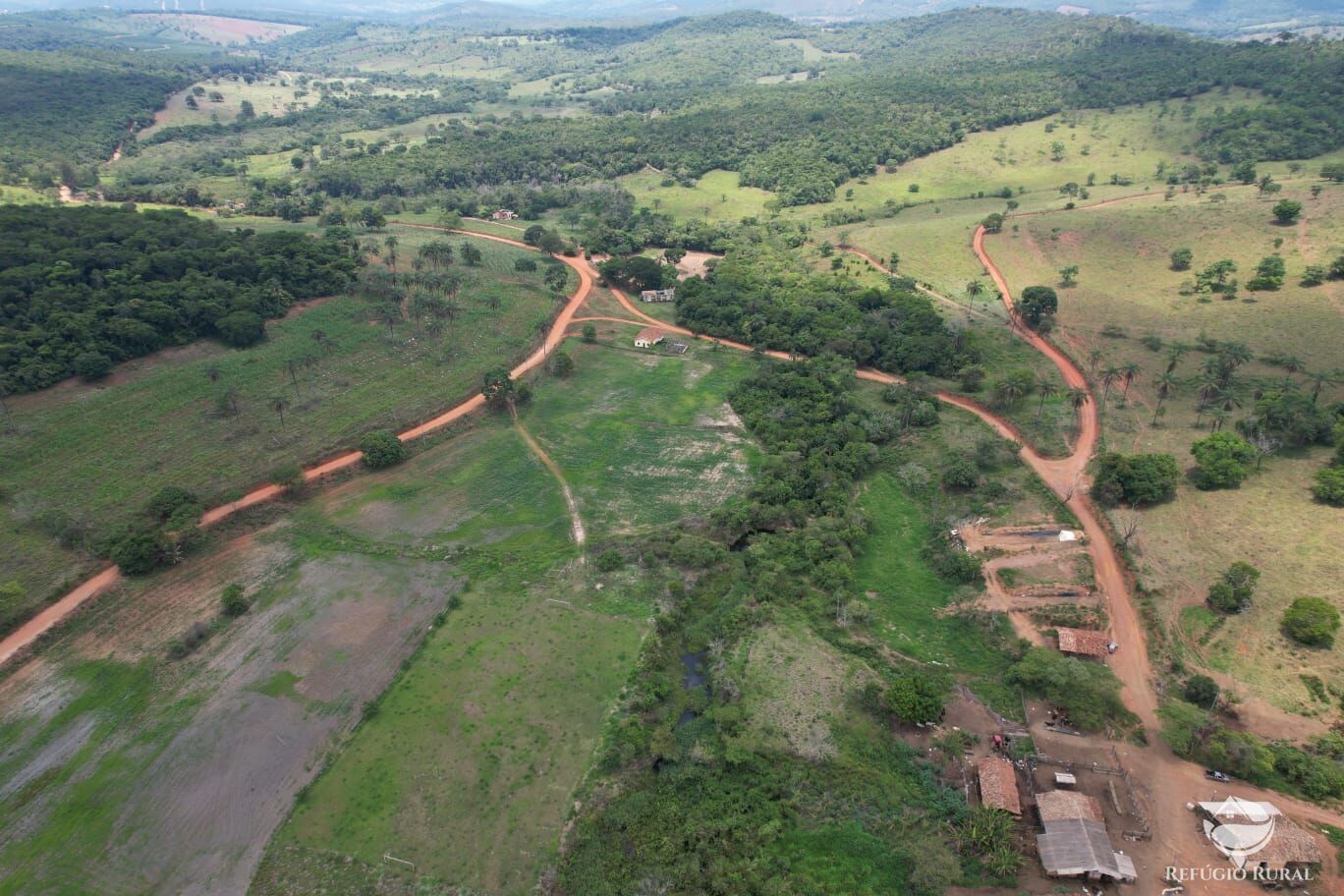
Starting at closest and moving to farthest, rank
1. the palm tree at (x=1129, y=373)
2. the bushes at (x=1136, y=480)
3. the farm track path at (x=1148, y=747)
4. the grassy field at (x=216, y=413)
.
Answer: the farm track path at (x=1148, y=747) < the grassy field at (x=216, y=413) < the bushes at (x=1136, y=480) < the palm tree at (x=1129, y=373)

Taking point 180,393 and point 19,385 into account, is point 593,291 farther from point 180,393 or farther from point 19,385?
point 19,385

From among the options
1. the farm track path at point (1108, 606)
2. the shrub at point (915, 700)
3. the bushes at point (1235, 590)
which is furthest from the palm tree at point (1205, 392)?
the shrub at point (915, 700)

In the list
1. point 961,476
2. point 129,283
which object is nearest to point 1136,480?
point 961,476

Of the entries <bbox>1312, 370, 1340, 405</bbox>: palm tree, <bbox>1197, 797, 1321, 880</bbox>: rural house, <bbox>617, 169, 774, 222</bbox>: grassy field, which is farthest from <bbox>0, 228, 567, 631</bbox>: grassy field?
<bbox>1312, 370, 1340, 405</bbox>: palm tree

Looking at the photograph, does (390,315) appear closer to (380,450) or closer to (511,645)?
(380,450)

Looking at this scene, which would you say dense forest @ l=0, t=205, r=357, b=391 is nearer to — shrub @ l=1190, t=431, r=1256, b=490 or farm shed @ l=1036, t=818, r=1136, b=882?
farm shed @ l=1036, t=818, r=1136, b=882

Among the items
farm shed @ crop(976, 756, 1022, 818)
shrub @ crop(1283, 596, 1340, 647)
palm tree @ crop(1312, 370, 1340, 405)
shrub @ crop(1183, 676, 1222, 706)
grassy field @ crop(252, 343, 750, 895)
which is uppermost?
palm tree @ crop(1312, 370, 1340, 405)

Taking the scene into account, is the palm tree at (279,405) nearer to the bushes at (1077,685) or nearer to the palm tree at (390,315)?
the palm tree at (390,315)
